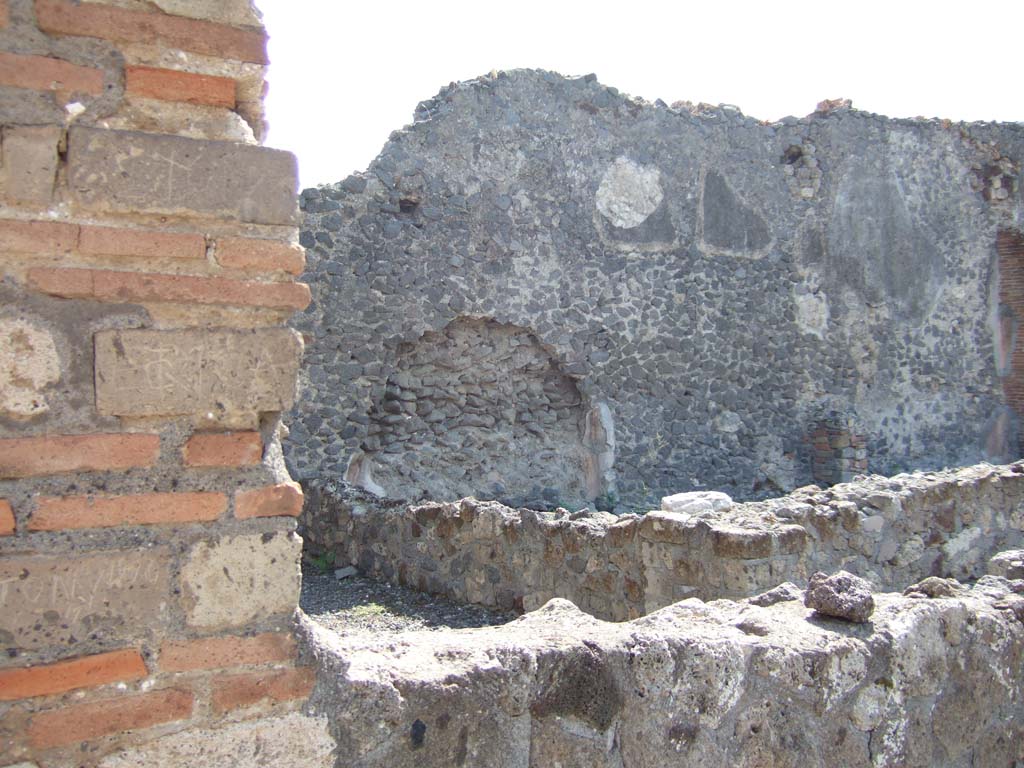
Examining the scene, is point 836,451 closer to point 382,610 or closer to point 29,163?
point 382,610

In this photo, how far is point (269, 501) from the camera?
1.92 metres

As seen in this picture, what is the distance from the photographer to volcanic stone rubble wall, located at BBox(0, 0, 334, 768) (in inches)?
68.5

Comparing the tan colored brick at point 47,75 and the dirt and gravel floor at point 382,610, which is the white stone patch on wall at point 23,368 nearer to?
the tan colored brick at point 47,75

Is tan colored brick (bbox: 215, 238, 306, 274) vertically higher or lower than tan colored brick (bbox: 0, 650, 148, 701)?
higher

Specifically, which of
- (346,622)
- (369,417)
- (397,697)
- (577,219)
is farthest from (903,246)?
(397,697)

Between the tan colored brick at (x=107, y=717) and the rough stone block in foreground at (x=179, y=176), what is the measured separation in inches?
34.6

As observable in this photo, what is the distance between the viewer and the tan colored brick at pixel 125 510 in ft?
5.74

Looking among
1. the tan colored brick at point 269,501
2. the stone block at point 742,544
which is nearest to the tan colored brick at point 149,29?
the tan colored brick at point 269,501

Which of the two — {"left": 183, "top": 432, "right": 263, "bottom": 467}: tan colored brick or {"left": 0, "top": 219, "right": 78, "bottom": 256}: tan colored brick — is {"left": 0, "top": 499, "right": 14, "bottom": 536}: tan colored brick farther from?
{"left": 0, "top": 219, "right": 78, "bottom": 256}: tan colored brick

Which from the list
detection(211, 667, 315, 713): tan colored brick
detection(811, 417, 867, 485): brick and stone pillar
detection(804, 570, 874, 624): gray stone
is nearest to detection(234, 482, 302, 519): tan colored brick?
detection(211, 667, 315, 713): tan colored brick

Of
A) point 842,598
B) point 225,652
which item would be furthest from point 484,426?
point 225,652

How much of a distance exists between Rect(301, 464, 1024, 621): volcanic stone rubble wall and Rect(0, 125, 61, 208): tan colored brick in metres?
3.34

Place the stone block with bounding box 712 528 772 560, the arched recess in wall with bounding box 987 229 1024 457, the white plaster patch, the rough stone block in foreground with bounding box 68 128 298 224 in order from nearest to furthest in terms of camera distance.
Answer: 1. the rough stone block in foreground with bounding box 68 128 298 224
2. the stone block with bounding box 712 528 772 560
3. the white plaster patch
4. the arched recess in wall with bounding box 987 229 1024 457

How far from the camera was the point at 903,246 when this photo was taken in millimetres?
13328
